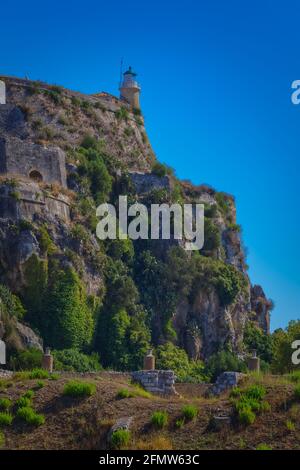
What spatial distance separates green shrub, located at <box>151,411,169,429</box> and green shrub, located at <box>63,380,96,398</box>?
7.65 ft

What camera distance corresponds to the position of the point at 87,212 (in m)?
64.9

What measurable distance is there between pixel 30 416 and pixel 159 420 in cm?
330

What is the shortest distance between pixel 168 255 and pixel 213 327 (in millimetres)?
4817

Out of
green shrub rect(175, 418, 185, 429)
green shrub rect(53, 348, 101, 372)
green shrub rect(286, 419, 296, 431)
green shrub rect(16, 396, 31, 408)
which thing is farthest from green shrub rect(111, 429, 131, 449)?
green shrub rect(53, 348, 101, 372)

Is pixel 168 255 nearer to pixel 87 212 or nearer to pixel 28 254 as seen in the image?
pixel 87 212

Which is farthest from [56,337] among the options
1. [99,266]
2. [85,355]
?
[99,266]

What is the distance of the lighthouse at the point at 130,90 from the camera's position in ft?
278

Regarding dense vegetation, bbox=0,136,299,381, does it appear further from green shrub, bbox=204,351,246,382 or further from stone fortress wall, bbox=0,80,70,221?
stone fortress wall, bbox=0,80,70,221

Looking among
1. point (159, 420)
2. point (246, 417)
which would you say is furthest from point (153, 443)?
point (246, 417)

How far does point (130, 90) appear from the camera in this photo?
84.6 meters

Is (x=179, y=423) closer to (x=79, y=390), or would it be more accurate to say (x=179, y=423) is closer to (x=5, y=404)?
(x=79, y=390)

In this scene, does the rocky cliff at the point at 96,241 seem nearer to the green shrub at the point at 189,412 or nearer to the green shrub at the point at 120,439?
the green shrub at the point at 189,412

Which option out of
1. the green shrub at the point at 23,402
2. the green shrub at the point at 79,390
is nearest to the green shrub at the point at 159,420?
the green shrub at the point at 79,390
